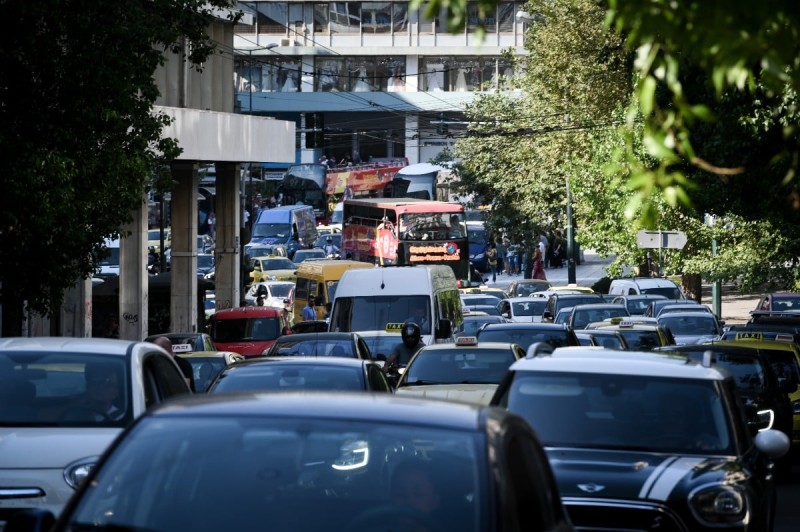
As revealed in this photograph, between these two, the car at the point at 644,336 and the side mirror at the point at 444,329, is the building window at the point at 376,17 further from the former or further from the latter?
the side mirror at the point at 444,329

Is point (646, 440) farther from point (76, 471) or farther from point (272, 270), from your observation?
point (272, 270)

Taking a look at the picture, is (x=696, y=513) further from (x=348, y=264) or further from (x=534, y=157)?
(x=534, y=157)

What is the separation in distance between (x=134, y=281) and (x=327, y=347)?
1706 centimetres

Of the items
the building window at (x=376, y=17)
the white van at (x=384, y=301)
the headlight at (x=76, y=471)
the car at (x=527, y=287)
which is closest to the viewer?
the headlight at (x=76, y=471)

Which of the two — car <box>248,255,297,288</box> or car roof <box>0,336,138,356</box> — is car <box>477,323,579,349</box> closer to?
car roof <box>0,336,138,356</box>

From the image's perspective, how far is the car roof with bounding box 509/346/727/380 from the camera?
9.62m

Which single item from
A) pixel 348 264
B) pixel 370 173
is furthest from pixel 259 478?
pixel 370 173

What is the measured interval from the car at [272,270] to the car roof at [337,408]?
51.2 m

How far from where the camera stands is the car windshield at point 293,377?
1329 cm

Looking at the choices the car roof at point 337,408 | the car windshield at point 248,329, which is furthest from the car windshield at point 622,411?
the car windshield at point 248,329

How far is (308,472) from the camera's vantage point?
17.8 feet

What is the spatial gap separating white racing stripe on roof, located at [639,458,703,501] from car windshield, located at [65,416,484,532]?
3.23 meters

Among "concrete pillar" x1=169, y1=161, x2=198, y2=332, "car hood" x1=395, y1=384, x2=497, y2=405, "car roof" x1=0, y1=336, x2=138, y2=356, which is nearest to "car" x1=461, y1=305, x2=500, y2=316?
"concrete pillar" x1=169, y1=161, x2=198, y2=332

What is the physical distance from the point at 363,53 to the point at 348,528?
102 metres
